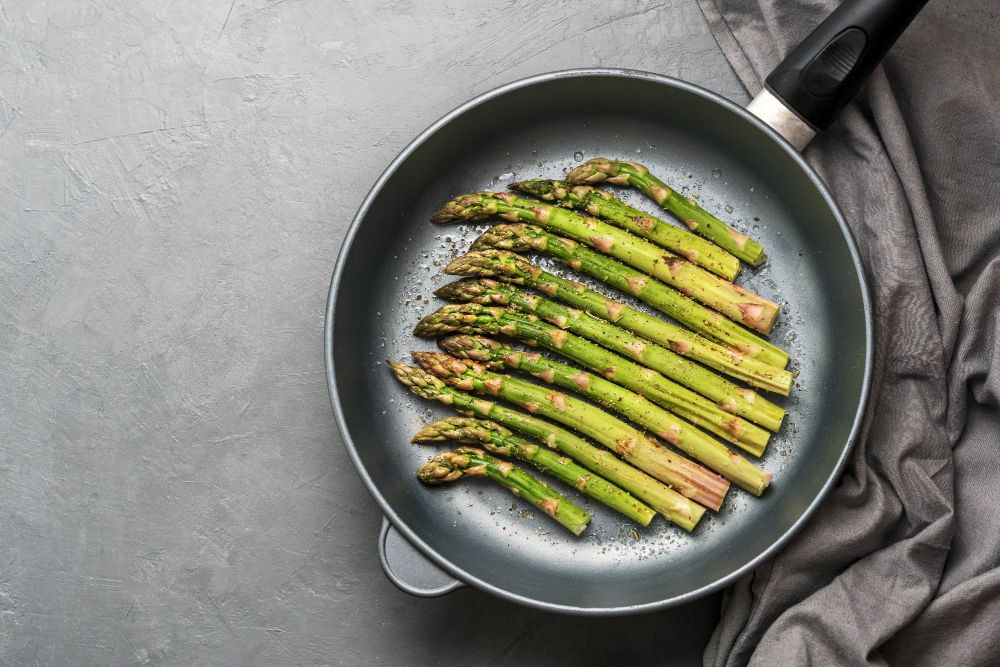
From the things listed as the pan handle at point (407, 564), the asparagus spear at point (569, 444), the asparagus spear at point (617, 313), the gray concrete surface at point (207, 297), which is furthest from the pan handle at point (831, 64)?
the pan handle at point (407, 564)

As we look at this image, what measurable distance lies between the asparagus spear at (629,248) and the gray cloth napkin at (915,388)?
408 millimetres

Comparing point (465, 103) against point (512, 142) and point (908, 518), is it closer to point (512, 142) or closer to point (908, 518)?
point (512, 142)

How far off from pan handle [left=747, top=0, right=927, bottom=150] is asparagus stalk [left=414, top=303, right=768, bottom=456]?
0.94 metres

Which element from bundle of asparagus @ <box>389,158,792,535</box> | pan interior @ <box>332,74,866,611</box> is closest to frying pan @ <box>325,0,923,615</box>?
pan interior @ <box>332,74,866,611</box>

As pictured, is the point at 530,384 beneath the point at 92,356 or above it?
above

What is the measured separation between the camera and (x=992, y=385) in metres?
2.45

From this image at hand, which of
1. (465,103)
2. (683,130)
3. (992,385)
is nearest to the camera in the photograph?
(992,385)

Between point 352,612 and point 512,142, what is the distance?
1.79 metres

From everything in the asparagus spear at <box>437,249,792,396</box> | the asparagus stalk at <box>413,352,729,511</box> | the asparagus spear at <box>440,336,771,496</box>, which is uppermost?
the asparagus spear at <box>437,249,792,396</box>

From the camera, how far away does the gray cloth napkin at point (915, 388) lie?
97.0 inches

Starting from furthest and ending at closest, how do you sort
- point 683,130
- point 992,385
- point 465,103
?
point 683,130 < point 465,103 < point 992,385

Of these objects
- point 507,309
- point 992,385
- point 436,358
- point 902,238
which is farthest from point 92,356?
point 992,385

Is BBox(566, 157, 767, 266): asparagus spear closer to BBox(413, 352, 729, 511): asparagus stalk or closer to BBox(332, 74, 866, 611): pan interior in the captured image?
BBox(332, 74, 866, 611): pan interior

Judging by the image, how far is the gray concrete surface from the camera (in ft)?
9.06
